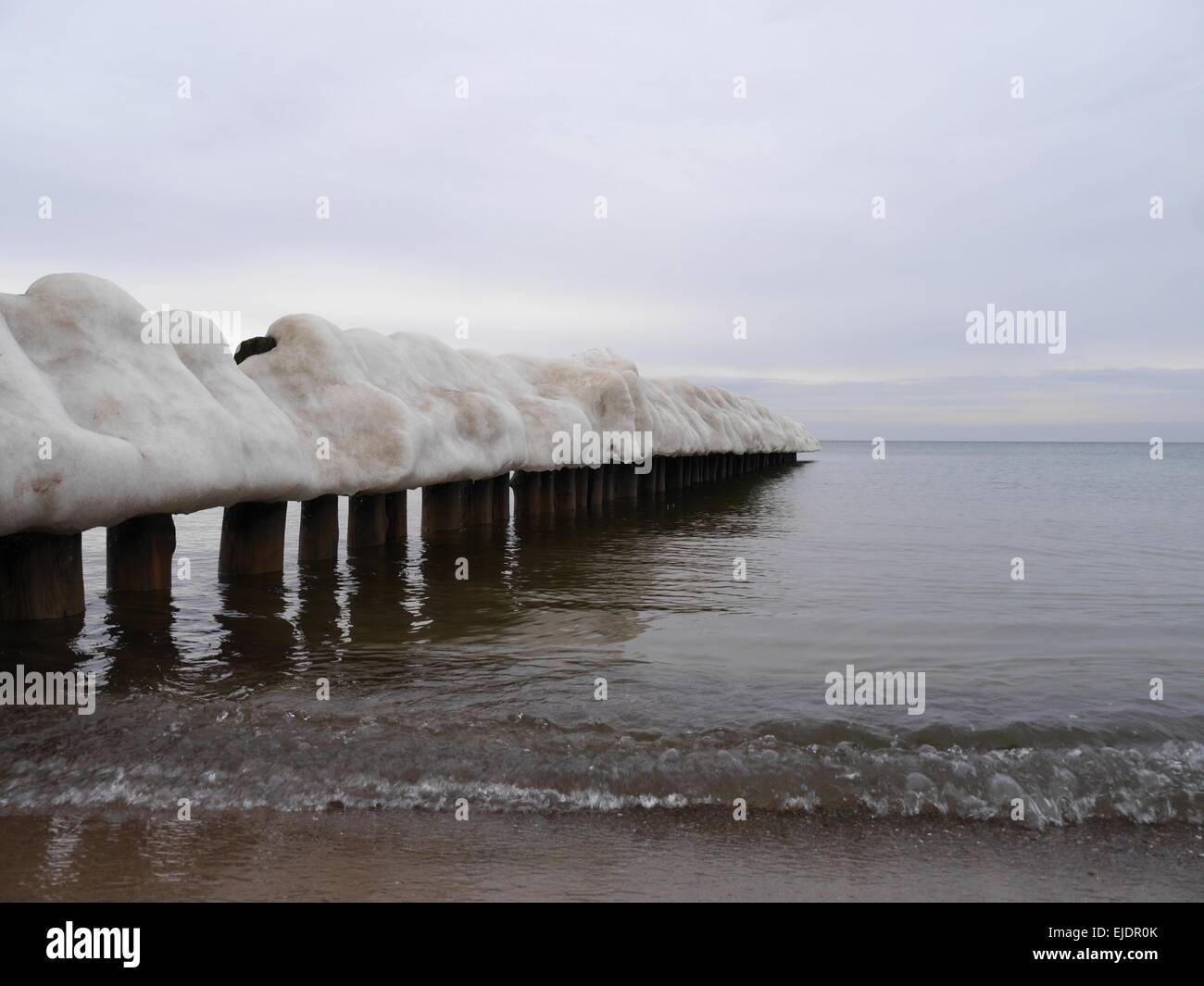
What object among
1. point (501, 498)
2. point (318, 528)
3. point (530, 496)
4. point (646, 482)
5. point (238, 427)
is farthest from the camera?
point (646, 482)

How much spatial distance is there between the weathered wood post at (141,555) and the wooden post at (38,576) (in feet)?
3.83

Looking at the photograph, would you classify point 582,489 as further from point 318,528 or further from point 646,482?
point 318,528

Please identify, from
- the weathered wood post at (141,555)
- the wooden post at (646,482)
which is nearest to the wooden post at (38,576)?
the weathered wood post at (141,555)

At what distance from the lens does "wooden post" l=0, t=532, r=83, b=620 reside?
807cm

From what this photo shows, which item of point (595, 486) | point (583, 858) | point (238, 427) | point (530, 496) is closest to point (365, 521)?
point (238, 427)

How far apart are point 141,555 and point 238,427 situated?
176 cm

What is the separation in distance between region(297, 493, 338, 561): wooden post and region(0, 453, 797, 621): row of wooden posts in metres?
0.01

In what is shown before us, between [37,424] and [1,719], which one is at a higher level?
[37,424]

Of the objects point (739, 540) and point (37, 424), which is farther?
point (739, 540)

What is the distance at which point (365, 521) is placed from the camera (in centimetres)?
1427

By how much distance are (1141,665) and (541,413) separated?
1228 centimetres
